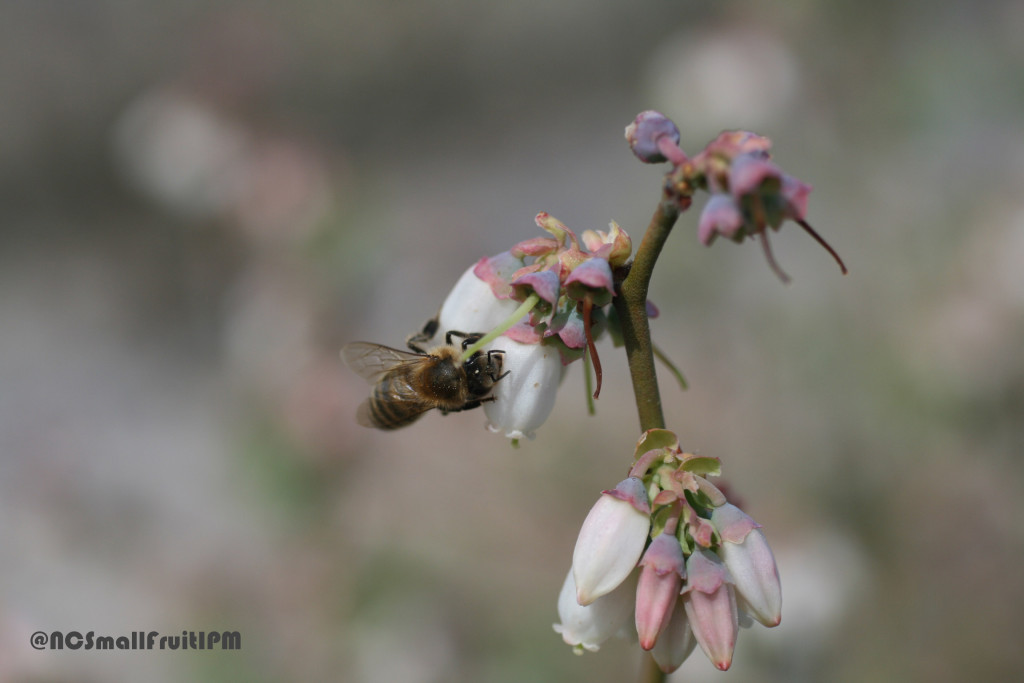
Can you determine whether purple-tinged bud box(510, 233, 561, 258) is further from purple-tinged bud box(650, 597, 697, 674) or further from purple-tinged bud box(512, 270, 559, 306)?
purple-tinged bud box(650, 597, 697, 674)

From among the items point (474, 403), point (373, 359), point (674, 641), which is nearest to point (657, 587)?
point (674, 641)

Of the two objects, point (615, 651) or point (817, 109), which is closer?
point (615, 651)

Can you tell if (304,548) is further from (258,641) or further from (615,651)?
(615,651)

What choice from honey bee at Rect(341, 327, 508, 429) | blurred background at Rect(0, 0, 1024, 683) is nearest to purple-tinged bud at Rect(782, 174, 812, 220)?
honey bee at Rect(341, 327, 508, 429)

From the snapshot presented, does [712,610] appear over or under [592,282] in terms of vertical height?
under

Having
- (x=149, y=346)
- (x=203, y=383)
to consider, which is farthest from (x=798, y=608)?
(x=149, y=346)

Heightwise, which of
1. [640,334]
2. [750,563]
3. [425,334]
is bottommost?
[750,563]

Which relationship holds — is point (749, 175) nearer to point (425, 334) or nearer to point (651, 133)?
point (651, 133)
